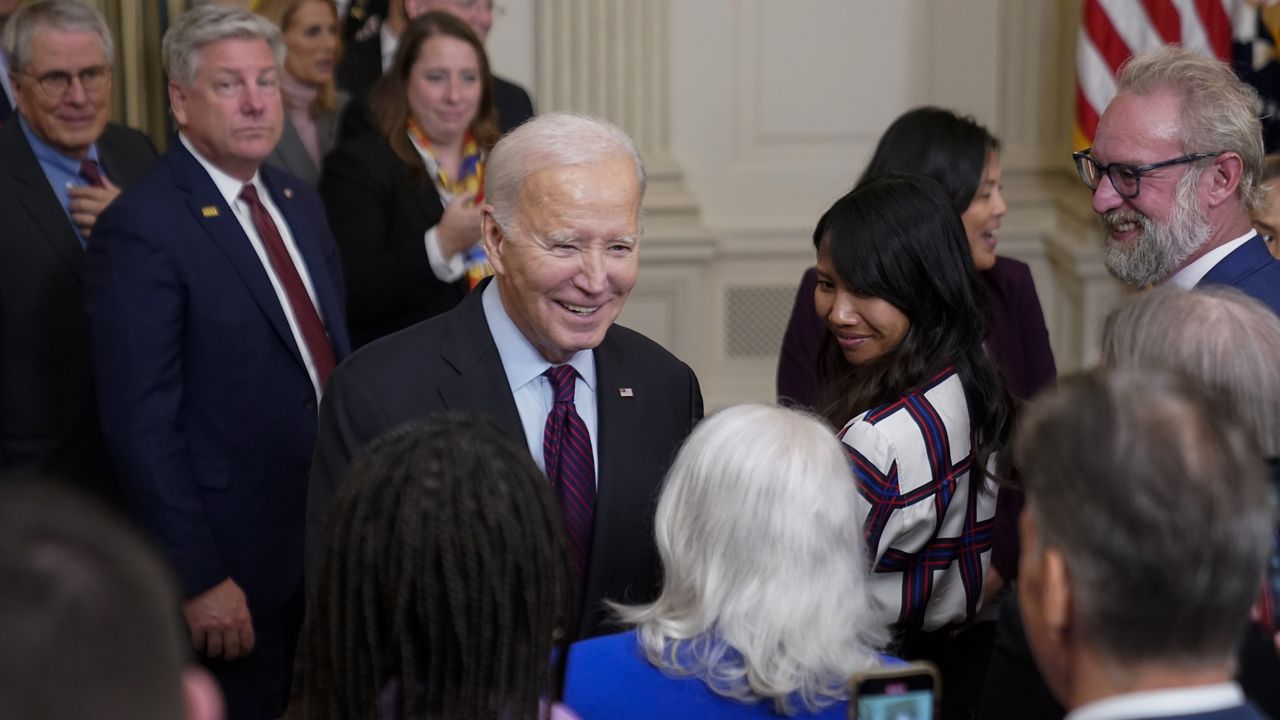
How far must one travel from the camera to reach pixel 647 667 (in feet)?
6.20

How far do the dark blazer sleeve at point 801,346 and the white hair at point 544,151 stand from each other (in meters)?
1.13

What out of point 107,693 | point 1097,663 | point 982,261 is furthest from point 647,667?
point 982,261

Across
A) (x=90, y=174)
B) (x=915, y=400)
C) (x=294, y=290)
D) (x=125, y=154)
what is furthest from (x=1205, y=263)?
(x=125, y=154)

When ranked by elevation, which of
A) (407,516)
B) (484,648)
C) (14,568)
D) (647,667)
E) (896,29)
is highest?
(896,29)

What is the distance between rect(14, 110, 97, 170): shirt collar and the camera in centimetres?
348

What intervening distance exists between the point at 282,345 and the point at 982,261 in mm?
1623

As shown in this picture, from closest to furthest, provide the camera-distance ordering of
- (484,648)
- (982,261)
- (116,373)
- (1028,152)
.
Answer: (484,648) → (116,373) → (982,261) → (1028,152)

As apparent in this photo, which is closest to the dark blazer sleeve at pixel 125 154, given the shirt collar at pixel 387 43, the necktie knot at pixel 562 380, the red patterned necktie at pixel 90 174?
the red patterned necktie at pixel 90 174

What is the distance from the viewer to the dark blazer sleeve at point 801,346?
3.48m

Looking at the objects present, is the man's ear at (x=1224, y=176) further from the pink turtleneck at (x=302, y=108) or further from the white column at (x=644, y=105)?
the white column at (x=644, y=105)

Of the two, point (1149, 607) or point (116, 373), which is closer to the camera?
point (1149, 607)

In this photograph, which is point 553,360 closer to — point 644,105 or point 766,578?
point 766,578

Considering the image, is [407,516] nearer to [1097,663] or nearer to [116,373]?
[1097,663]

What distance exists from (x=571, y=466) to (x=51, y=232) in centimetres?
161
